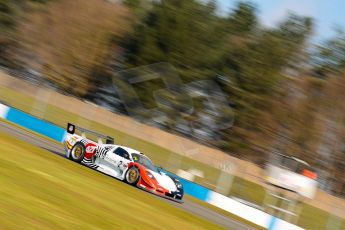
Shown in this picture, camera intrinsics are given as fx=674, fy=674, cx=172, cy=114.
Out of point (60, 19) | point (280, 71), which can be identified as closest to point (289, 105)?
Answer: point (280, 71)

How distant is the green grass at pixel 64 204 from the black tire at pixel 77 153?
329cm

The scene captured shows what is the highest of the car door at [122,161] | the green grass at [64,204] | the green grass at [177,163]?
the green grass at [177,163]

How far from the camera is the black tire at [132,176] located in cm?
1842

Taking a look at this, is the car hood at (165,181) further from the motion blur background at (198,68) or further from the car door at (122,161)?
the motion blur background at (198,68)

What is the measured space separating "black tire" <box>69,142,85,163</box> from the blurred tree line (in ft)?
90.8

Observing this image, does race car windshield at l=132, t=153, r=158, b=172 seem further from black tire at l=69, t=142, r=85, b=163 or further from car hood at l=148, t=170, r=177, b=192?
black tire at l=69, t=142, r=85, b=163

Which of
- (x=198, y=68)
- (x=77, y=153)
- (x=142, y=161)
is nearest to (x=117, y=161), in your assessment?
(x=142, y=161)

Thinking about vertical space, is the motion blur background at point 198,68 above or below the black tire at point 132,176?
above

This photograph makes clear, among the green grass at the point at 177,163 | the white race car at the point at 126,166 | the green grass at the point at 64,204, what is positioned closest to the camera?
the green grass at the point at 64,204

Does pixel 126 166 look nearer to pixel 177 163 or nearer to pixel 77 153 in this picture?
pixel 77 153

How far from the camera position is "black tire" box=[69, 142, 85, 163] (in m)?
19.5

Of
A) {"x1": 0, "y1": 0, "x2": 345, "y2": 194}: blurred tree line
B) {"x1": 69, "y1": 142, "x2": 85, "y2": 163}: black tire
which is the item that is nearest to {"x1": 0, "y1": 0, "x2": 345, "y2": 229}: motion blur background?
{"x1": 0, "y1": 0, "x2": 345, "y2": 194}: blurred tree line

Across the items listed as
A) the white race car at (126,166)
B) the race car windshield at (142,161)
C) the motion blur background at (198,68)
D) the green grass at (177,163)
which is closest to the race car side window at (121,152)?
the white race car at (126,166)

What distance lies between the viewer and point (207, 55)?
54062mm
